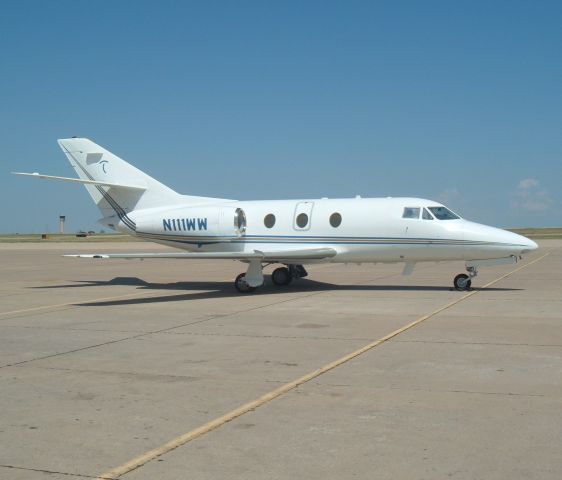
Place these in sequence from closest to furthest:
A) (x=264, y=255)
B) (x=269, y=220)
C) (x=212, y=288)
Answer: (x=264, y=255) → (x=269, y=220) → (x=212, y=288)

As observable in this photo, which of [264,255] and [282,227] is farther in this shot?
[282,227]

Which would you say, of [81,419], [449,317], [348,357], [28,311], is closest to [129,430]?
[81,419]

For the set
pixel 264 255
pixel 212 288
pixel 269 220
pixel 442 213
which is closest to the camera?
pixel 442 213

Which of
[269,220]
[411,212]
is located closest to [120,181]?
[269,220]

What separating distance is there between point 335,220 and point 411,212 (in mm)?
2052

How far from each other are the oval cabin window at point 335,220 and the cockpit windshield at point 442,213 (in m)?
2.43

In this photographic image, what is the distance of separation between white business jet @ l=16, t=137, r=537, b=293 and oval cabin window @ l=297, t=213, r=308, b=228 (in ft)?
0.09

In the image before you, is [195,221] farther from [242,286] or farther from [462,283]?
[462,283]

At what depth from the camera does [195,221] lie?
66.6 feet

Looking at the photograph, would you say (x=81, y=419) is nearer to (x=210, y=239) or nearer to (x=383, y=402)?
(x=383, y=402)

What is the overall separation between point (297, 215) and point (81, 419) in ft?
43.8

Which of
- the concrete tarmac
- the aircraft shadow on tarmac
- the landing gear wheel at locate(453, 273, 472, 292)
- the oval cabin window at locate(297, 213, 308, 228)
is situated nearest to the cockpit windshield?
the landing gear wheel at locate(453, 273, 472, 292)

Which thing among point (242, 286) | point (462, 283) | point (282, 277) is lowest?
point (242, 286)

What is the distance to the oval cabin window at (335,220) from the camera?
733 inches
